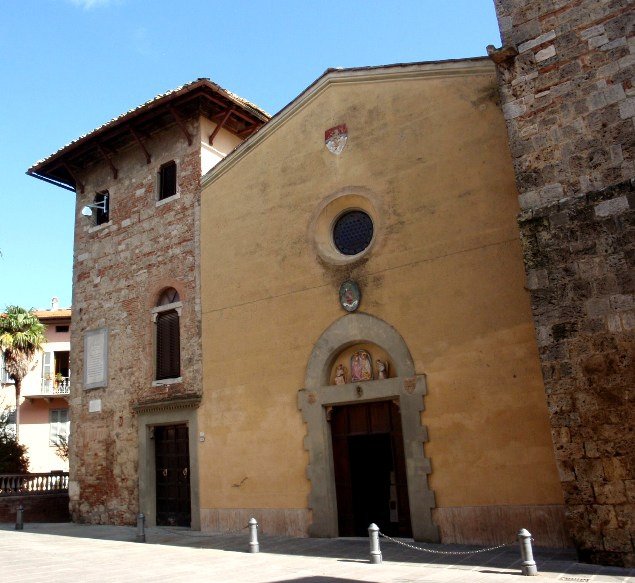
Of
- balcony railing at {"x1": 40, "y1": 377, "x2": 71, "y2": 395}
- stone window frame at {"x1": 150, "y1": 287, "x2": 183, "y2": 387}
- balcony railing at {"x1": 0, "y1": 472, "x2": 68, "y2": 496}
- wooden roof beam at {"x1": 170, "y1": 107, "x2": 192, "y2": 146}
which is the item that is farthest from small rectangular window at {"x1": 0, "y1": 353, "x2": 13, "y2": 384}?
wooden roof beam at {"x1": 170, "y1": 107, "x2": 192, "y2": 146}

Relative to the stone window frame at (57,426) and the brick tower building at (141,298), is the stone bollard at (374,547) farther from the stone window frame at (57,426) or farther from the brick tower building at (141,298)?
the stone window frame at (57,426)

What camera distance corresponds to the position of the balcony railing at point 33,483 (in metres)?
16.0

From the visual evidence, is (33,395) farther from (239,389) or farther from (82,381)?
(239,389)

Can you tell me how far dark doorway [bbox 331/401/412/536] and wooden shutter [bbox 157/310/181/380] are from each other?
464cm

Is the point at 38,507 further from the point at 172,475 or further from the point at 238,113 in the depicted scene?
the point at 238,113

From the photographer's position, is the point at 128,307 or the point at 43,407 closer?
the point at 128,307

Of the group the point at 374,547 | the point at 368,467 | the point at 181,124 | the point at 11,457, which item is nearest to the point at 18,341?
the point at 11,457

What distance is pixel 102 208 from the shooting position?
54.0ft

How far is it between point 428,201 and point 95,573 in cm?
758

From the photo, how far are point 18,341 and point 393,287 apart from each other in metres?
19.6

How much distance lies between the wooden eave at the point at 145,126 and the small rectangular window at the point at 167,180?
1.87 ft

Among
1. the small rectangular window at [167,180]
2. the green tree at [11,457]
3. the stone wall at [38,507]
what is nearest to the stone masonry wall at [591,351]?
the small rectangular window at [167,180]

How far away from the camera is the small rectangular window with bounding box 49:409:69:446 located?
26.1m

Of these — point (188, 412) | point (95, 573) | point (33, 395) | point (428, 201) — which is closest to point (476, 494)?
point (428, 201)
